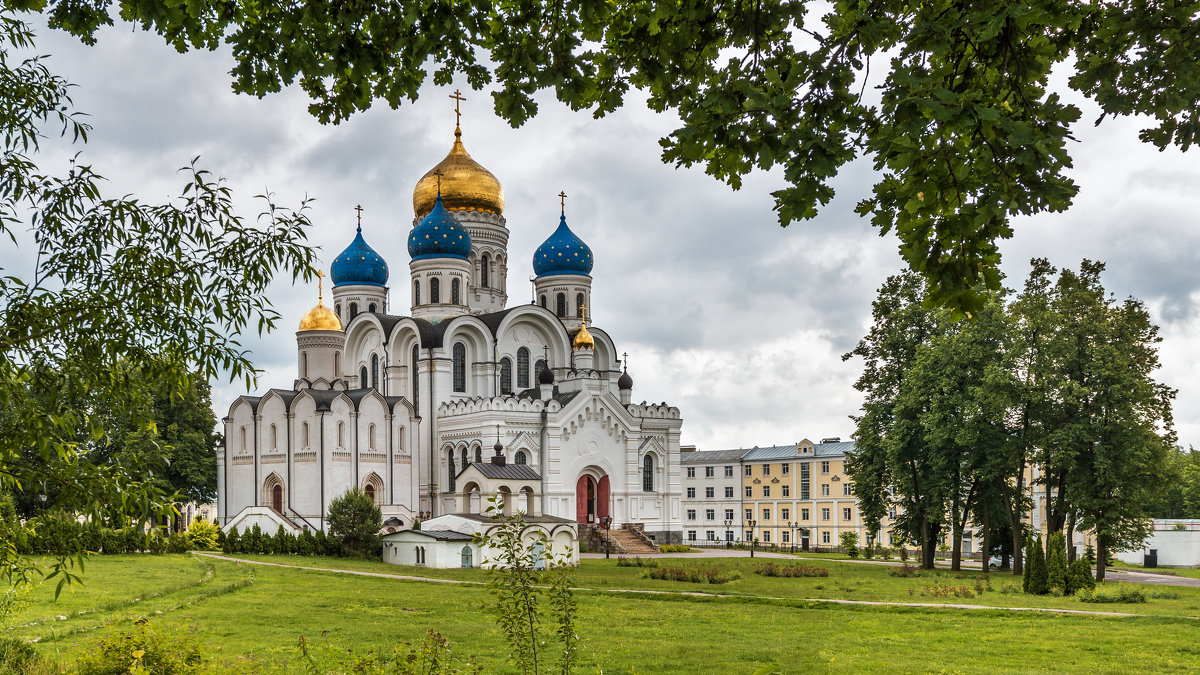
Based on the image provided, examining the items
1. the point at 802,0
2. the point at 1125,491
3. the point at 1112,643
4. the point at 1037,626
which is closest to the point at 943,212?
the point at 802,0

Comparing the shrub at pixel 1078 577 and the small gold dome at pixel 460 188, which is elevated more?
the small gold dome at pixel 460 188

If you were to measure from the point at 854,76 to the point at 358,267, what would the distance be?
45.9m

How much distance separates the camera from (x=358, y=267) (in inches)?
1925

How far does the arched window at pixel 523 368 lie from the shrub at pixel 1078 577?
84.9 ft

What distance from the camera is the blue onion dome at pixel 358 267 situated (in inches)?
1922

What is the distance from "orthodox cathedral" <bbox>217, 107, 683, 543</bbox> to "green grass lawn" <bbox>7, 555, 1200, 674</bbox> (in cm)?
1317

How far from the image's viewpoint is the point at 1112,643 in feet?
47.8

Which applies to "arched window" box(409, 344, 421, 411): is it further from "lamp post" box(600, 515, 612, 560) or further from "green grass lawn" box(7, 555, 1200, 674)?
"green grass lawn" box(7, 555, 1200, 674)

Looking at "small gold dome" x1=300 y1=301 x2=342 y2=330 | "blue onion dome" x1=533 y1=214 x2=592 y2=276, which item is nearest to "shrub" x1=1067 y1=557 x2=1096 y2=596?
"blue onion dome" x1=533 y1=214 x2=592 y2=276

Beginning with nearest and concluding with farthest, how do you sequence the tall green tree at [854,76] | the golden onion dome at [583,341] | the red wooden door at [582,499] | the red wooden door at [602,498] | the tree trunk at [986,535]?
the tall green tree at [854,76]
the tree trunk at [986,535]
the red wooden door at [582,499]
the red wooden door at [602,498]
the golden onion dome at [583,341]

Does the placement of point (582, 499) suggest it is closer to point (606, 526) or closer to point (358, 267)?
point (606, 526)

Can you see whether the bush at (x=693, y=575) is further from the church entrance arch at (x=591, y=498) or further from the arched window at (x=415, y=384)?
the arched window at (x=415, y=384)

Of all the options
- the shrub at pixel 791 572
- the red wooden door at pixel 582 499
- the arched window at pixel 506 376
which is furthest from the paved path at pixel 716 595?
the arched window at pixel 506 376

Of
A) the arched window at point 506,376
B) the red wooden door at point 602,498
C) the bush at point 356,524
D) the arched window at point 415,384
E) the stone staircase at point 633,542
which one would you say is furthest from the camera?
the arched window at point 506,376
